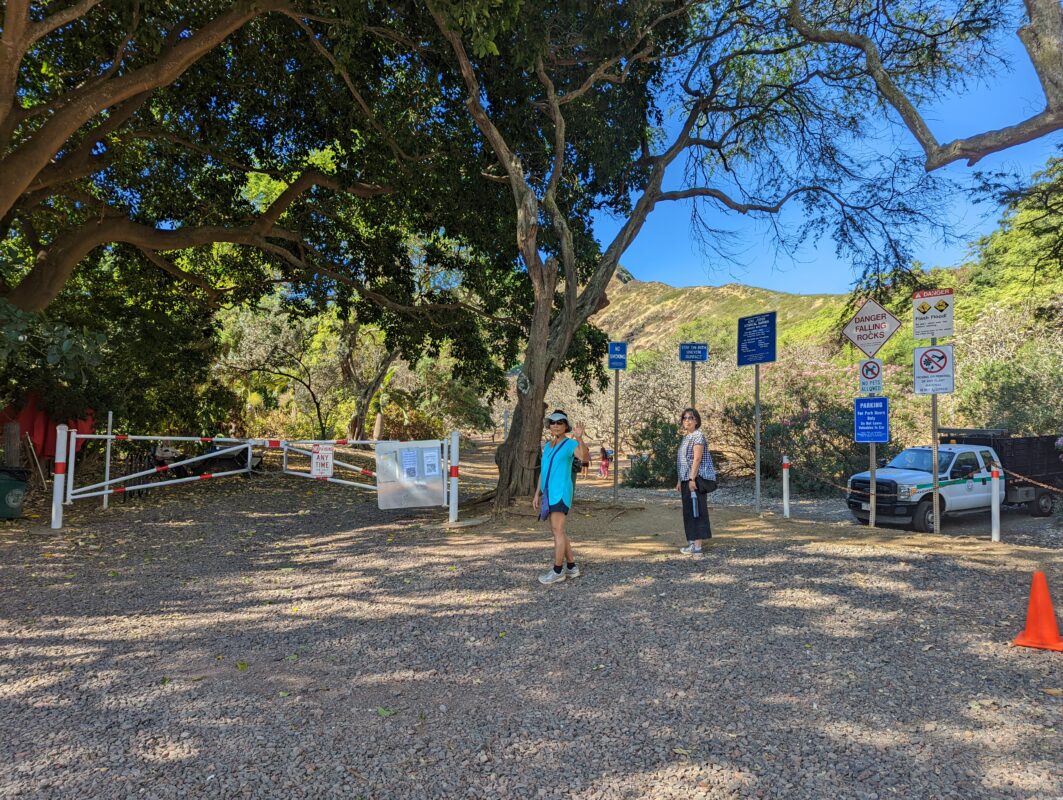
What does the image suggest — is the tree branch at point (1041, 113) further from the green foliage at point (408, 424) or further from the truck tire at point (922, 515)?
the green foliage at point (408, 424)

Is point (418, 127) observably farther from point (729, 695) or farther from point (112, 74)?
point (729, 695)

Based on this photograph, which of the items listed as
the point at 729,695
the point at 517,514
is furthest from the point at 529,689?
the point at 517,514

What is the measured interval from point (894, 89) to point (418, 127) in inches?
294

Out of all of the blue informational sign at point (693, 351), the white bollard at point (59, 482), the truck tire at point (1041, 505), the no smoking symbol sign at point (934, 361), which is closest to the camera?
the no smoking symbol sign at point (934, 361)

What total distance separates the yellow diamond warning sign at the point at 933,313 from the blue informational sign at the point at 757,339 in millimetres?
2113

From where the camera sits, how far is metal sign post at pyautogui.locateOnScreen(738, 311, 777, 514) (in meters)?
11.0

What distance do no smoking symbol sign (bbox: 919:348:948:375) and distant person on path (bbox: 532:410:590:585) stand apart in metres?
5.63

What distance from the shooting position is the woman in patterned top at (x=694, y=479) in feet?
24.8

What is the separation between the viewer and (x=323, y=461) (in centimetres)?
1062

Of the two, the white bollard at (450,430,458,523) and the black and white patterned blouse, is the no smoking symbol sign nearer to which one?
the black and white patterned blouse

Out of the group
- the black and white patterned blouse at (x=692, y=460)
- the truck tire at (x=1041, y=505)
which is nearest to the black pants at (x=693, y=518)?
the black and white patterned blouse at (x=692, y=460)

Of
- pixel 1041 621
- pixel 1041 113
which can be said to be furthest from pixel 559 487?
pixel 1041 113

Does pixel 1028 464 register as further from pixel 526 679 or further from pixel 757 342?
pixel 526 679

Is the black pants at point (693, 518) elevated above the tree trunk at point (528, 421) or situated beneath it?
situated beneath
